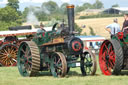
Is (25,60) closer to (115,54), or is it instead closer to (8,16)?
(115,54)

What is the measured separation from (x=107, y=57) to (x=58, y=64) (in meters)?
1.47

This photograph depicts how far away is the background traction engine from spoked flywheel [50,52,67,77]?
4.53 feet

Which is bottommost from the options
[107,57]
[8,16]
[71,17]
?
[8,16]

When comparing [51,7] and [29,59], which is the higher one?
[51,7]

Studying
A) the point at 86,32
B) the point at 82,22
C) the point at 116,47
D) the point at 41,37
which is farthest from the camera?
the point at 82,22

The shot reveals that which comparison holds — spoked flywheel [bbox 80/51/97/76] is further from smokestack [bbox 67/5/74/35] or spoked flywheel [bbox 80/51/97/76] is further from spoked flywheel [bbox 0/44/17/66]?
spoked flywheel [bbox 0/44/17/66]

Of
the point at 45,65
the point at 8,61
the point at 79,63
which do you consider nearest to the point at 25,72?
the point at 45,65

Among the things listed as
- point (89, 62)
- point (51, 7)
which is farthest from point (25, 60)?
point (51, 7)

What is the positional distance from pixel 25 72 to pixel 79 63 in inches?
82.6

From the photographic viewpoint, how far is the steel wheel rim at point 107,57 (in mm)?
10539

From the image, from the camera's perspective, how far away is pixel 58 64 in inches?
412

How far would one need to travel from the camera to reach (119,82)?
852cm

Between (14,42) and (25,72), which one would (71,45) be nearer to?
(25,72)

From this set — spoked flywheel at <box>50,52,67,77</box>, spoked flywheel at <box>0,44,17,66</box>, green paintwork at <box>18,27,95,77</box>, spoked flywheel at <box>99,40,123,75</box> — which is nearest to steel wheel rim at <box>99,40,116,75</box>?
spoked flywheel at <box>99,40,123,75</box>
